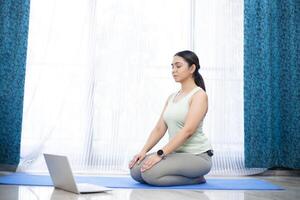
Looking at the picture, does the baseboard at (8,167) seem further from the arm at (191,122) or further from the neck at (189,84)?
the neck at (189,84)

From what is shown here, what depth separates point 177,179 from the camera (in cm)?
241

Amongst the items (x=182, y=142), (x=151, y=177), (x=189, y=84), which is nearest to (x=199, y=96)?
(x=189, y=84)

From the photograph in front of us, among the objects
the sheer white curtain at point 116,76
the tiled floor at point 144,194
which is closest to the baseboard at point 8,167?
the sheer white curtain at point 116,76

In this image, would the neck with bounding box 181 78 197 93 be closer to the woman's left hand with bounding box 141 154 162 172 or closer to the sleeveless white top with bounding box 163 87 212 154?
the sleeveless white top with bounding box 163 87 212 154

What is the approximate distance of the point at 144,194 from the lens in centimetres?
201

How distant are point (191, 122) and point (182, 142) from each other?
0.43 feet

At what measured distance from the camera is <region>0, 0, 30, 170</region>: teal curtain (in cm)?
305

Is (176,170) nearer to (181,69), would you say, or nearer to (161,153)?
(161,153)

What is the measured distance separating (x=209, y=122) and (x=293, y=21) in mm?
1084

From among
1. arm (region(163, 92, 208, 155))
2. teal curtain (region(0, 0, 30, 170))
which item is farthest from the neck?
teal curtain (region(0, 0, 30, 170))

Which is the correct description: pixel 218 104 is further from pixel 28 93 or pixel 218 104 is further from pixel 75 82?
pixel 28 93

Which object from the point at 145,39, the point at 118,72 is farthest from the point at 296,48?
the point at 118,72

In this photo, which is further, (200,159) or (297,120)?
(297,120)

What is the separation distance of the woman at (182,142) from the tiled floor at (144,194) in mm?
249
